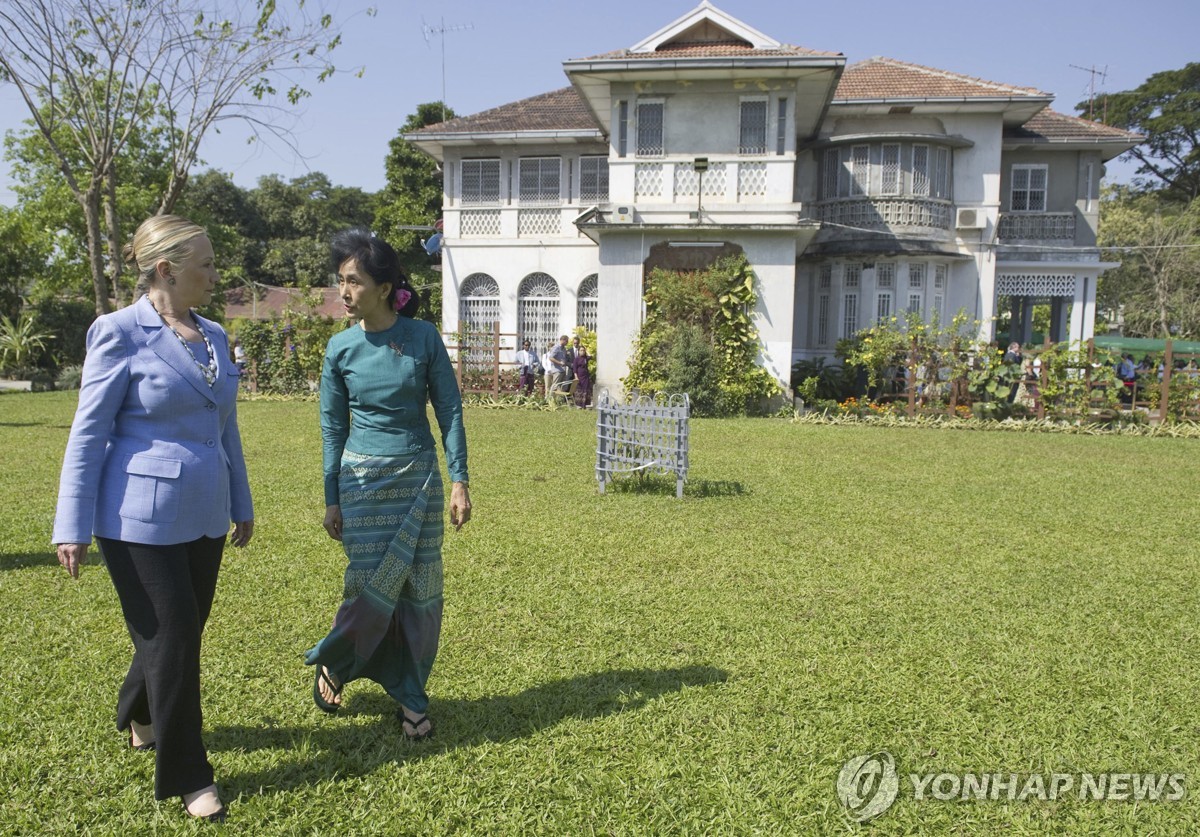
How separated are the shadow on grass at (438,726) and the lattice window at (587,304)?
18462mm

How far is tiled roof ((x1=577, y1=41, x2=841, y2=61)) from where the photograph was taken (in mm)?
17281

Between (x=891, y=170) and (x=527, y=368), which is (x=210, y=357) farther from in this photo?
(x=891, y=170)

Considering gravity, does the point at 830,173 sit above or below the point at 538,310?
above

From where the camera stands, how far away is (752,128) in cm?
1838

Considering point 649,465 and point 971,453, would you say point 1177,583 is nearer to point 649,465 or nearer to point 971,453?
point 649,465

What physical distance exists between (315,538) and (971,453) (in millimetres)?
9246

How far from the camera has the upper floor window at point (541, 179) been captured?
887 inches

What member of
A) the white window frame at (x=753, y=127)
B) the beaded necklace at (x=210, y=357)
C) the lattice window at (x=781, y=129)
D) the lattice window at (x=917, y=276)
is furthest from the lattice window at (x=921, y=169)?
the beaded necklace at (x=210, y=357)

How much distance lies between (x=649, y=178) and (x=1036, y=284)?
10493 millimetres

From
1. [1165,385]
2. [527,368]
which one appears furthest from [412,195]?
[1165,385]

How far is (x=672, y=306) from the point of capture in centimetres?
1827

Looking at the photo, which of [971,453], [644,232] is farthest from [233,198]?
[971,453]

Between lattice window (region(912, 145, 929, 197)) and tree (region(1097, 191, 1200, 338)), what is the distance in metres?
17.4

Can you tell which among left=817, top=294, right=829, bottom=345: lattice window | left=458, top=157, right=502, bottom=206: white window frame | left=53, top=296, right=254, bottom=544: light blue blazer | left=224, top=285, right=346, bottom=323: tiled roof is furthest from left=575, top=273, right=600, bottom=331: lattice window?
left=53, top=296, right=254, bottom=544: light blue blazer
